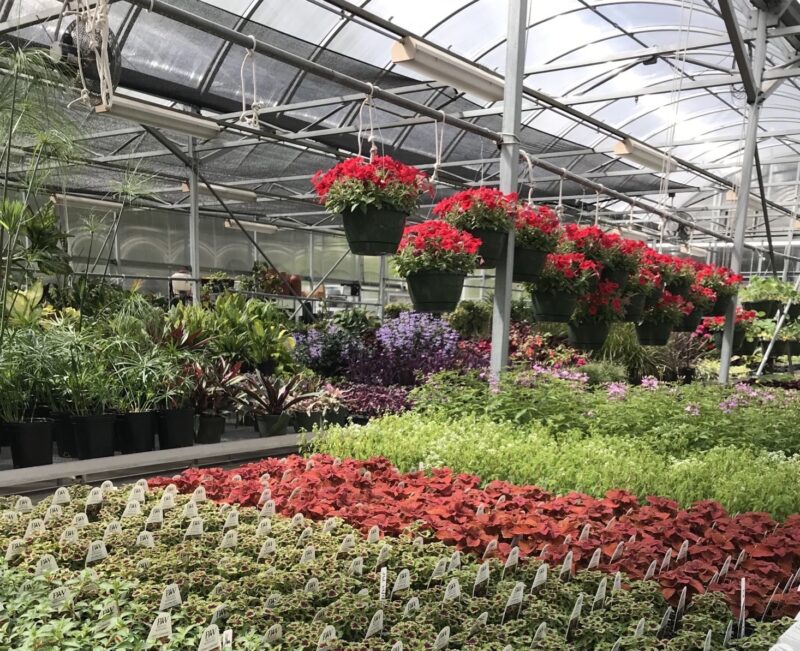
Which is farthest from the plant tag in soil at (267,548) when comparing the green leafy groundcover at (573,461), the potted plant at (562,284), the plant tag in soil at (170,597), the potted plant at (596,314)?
the potted plant at (596,314)

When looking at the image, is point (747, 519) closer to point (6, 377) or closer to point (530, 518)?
point (530, 518)

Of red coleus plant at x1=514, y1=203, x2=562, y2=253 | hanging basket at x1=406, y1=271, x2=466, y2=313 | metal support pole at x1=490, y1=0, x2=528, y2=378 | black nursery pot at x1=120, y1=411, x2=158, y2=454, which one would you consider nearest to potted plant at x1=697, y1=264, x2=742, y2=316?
red coleus plant at x1=514, y1=203, x2=562, y2=253

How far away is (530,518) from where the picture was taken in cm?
234

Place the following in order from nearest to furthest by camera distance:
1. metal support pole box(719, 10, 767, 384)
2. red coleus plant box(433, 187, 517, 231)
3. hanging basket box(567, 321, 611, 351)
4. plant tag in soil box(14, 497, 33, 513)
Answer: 1. plant tag in soil box(14, 497, 33, 513)
2. red coleus plant box(433, 187, 517, 231)
3. hanging basket box(567, 321, 611, 351)
4. metal support pole box(719, 10, 767, 384)

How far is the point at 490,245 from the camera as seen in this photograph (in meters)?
3.78

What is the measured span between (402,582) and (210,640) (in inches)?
20.6

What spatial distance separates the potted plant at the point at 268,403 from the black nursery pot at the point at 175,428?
566 millimetres

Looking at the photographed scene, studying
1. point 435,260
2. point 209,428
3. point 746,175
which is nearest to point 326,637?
point 435,260

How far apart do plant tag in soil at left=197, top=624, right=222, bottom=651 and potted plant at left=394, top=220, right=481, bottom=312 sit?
87.8 inches

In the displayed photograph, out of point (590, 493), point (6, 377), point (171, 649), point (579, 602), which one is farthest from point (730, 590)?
point (6, 377)

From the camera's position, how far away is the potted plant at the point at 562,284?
4.17 metres

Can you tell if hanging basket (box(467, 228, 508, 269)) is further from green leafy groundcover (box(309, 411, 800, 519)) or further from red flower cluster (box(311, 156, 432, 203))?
green leafy groundcover (box(309, 411, 800, 519))

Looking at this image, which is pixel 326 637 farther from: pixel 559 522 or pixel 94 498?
pixel 94 498

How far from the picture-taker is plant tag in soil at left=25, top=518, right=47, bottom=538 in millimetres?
2109
